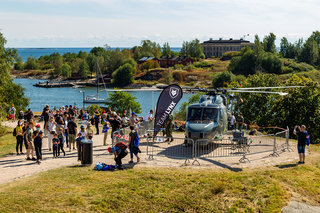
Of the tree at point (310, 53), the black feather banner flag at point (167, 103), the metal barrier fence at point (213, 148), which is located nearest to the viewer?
the metal barrier fence at point (213, 148)

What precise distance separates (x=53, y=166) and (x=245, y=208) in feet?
29.8

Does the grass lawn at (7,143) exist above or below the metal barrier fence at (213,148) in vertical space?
below

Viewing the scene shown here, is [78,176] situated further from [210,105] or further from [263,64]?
[263,64]

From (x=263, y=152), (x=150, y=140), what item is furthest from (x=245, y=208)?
(x=150, y=140)

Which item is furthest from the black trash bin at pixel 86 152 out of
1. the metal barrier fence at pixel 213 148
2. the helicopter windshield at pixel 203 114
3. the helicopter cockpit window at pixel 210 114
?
the helicopter cockpit window at pixel 210 114

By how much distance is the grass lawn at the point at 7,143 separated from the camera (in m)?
19.5

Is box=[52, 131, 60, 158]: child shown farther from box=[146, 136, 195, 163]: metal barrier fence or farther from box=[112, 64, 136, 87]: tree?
box=[112, 64, 136, 87]: tree

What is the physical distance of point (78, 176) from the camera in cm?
1452

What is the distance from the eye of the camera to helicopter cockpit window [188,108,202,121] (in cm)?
1998

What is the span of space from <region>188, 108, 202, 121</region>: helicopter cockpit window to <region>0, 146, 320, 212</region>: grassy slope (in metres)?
4.62

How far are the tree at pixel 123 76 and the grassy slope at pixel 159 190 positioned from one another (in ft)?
416

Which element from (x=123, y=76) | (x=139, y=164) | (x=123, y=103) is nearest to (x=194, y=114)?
(x=139, y=164)

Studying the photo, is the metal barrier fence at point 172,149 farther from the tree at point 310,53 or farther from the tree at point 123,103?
the tree at point 310,53

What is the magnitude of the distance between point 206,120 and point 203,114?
0.45 metres
